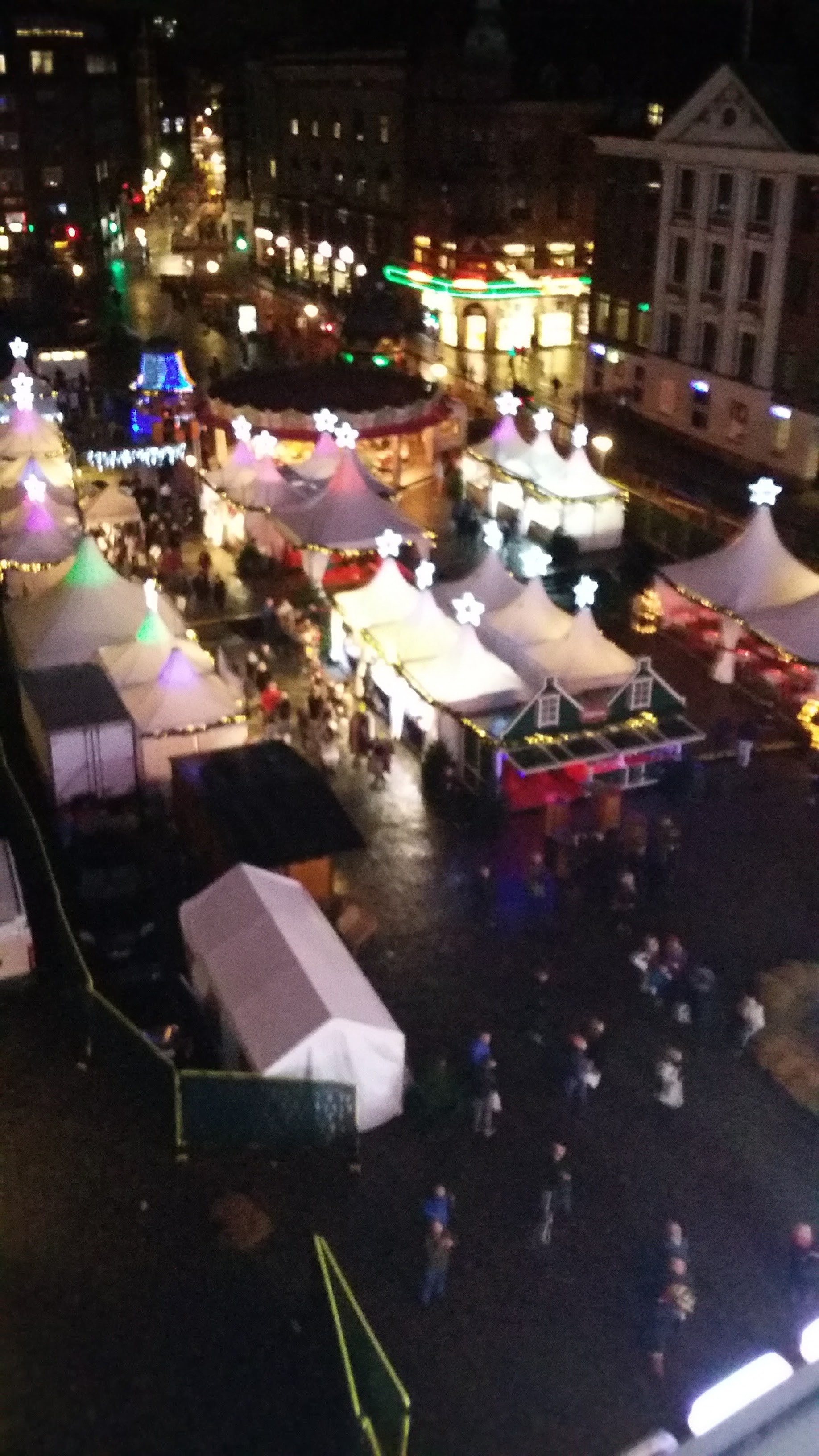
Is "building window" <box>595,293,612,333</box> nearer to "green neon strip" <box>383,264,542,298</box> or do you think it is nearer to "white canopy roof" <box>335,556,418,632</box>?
"green neon strip" <box>383,264,542,298</box>

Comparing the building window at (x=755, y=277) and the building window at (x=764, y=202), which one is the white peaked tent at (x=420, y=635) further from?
the building window at (x=764, y=202)

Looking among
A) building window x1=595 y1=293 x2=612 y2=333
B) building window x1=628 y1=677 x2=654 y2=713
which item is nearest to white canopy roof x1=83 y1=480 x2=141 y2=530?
building window x1=628 y1=677 x2=654 y2=713

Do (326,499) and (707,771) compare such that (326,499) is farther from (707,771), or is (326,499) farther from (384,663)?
(707,771)

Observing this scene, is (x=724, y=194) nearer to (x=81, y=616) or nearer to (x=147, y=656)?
(x=81, y=616)

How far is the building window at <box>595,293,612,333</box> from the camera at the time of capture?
→ 51625 millimetres

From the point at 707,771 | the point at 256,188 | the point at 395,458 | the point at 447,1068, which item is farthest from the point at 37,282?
the point at 447,1068

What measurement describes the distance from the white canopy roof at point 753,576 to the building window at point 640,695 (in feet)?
15.0

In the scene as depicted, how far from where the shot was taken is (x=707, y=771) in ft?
76.0

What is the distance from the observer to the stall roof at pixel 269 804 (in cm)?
1820

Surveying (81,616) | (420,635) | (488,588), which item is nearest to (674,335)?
(488,588)

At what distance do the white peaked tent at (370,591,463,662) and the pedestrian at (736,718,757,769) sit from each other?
5.60 metres

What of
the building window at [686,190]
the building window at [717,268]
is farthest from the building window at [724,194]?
the building window at [686,190]

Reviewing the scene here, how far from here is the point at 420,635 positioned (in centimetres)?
2408

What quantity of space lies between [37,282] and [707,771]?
60.8 meters
